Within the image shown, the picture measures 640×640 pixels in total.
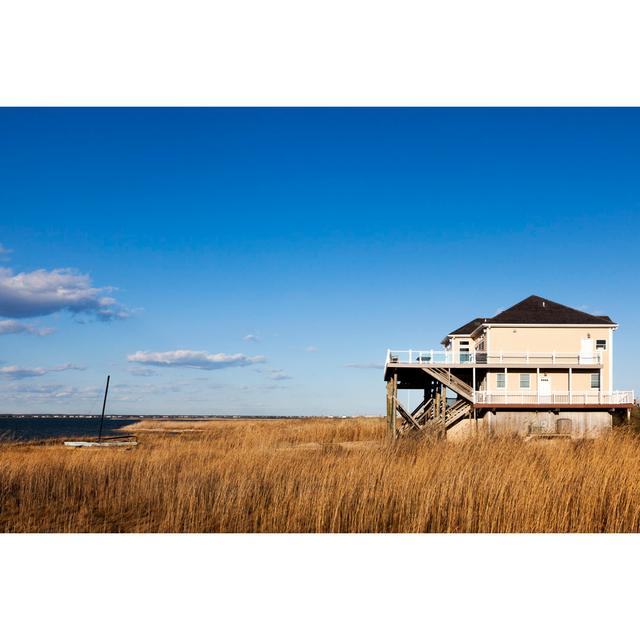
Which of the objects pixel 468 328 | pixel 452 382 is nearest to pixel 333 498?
pixel 452 382

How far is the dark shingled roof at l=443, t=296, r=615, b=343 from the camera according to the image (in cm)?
2905

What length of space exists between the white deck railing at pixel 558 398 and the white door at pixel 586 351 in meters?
2.45

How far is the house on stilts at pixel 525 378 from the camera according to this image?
2608cm

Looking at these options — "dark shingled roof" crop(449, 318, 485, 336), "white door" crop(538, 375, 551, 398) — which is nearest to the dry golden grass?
"white door" crop(538, 375, 551, 398)

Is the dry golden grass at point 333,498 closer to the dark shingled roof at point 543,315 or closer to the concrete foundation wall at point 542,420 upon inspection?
the concrete foundation wall at point 542,420

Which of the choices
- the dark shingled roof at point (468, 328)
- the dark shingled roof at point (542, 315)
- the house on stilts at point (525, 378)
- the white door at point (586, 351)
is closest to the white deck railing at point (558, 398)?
the house on stilts at point (525, 378)

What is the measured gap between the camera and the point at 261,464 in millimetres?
13516

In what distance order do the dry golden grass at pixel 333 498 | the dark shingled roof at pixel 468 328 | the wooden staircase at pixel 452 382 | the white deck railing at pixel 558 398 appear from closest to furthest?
the dry golden grass at pixel 333 498 < the white deck railing at pixel 558 398 < the wooden staircase at pixel 452 382 < the dark shingled roof at pixel 468 328

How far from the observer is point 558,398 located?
26.3 metres

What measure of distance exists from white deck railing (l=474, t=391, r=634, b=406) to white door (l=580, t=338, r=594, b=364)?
2.45 m

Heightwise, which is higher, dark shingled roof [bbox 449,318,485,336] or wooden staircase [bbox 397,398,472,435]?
dark shingled roof [bbox 449,318,485,336]

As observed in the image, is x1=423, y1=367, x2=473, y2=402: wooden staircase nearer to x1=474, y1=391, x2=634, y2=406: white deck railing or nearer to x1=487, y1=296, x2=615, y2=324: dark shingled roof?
x1=474, y1=391, x2=634, y2=406: white deck railing

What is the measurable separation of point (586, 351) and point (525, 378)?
302 centimetres
